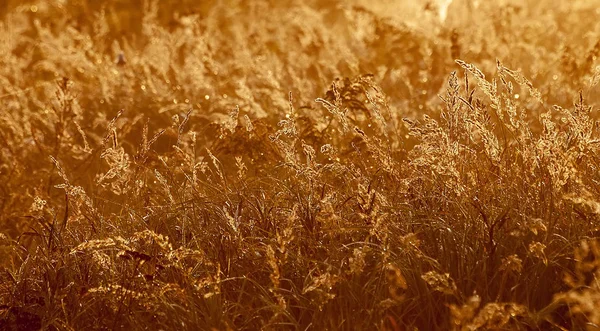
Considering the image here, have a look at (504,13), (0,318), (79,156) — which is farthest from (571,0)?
(0,318)

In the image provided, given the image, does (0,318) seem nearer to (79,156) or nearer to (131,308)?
(131,308)

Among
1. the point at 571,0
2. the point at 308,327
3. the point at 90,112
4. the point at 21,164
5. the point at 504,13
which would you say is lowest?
the point at 308,327

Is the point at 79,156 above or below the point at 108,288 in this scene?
above

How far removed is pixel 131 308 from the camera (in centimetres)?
301

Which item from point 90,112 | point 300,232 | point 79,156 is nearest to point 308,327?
point 300,232

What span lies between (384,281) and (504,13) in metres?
4.33

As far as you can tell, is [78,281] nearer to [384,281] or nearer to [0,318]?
[0,318]

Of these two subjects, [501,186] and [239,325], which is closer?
[239,325]

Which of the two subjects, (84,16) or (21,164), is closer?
(21,164)

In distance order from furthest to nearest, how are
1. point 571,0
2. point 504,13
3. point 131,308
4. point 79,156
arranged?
point 571,0 → point 504,13 → point 79,156 → point 131,308

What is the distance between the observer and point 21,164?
4.86m

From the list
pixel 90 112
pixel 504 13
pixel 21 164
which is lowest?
pixel 21 164

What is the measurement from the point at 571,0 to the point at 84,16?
4.39m

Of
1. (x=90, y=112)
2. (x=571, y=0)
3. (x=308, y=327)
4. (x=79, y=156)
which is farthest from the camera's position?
(x=571, y=0)
